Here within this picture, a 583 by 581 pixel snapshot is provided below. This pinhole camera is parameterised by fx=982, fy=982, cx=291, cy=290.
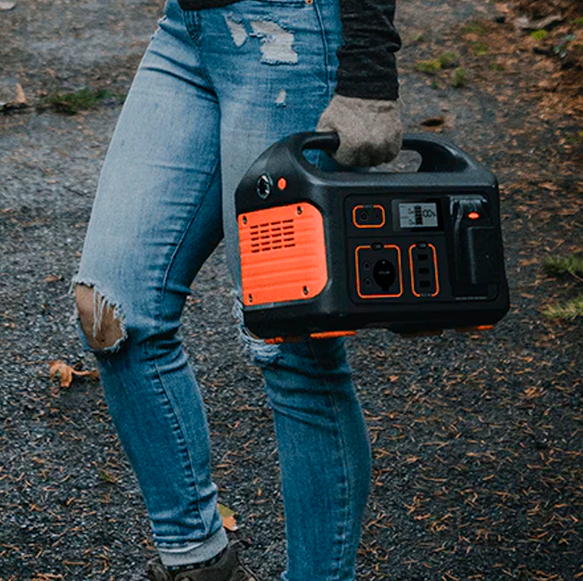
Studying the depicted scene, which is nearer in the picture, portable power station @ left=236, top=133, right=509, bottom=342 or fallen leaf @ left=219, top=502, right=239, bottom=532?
portable power station @ left=236, top=133, right=509, bottom=342

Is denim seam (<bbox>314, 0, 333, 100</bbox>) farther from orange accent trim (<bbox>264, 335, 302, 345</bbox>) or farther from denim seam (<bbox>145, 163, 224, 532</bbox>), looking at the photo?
orange accent trim (<bbox>264, 335, 302, 345</bbox>)

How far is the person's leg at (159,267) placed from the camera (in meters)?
1.80

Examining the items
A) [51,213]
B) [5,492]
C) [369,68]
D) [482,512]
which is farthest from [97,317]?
[51,213]

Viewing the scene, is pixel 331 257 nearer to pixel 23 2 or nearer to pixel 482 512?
pixel 482 512

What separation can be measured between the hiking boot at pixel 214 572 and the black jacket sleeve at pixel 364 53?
98 cm

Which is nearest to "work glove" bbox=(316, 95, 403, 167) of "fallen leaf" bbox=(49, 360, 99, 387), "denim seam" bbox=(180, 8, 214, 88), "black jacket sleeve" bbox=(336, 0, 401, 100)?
"black jacket sleeve" bbox=(336, 0, 401, 100)

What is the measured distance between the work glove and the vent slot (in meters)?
0.17

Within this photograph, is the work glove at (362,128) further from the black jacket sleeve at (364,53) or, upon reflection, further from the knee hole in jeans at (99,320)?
the knee hole in jeans at (99,320)

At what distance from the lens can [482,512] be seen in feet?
9.29

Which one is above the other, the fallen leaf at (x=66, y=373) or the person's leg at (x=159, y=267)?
the person's leg at (x=159, y=267)

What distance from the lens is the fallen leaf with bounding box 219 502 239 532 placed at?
9.06 feet

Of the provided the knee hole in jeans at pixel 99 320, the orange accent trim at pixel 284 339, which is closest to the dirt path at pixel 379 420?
the knee hole in jeans at pixel 99 320

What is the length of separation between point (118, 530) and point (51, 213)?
2603mm

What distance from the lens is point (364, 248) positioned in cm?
163
